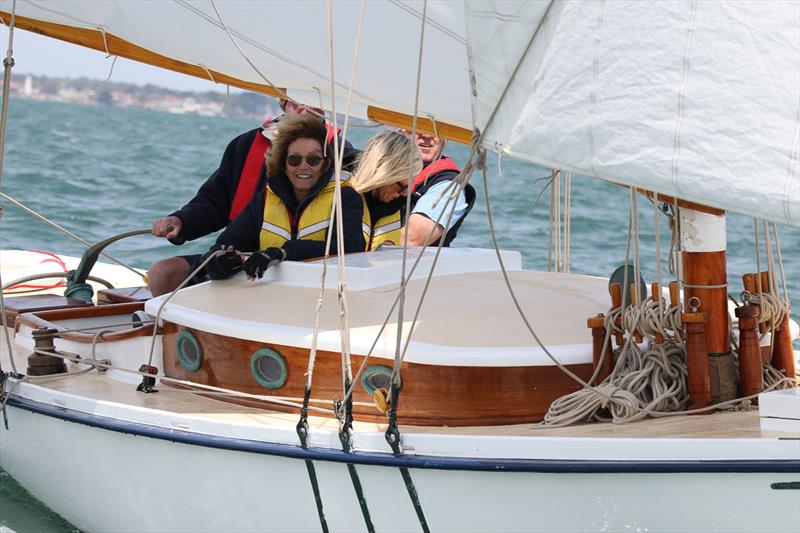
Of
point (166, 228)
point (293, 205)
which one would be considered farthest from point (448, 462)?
point (166, 228)

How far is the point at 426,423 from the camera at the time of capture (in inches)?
123

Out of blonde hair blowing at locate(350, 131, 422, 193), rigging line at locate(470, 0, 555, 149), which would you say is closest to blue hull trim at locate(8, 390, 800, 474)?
rigging line at locate(470, 0, 555, 149)

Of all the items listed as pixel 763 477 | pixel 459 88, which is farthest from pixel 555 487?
pixel 459 88

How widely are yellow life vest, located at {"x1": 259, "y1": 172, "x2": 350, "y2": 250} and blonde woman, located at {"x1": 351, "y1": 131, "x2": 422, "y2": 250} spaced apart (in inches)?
12.7

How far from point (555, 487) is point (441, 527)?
316 millimetres

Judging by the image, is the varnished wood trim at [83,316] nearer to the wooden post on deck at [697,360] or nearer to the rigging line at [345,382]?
the rigging line at [345,382]

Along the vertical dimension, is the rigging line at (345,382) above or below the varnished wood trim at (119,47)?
below

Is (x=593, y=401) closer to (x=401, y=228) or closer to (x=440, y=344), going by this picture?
(x=440, y=344)

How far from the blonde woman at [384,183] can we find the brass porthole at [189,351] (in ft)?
2.98

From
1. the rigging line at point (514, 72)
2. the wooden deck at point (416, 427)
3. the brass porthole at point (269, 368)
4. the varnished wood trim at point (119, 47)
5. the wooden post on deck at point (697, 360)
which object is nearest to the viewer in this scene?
the rigging line at point (514, 72)

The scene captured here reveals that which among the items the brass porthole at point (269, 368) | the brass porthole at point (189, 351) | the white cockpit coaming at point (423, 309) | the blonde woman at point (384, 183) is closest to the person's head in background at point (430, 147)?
the blonde woman at point (384, 183)

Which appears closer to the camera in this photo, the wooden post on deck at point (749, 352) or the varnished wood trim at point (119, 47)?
the wooden post on deck at point (749, 352)

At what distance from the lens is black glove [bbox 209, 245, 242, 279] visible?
12.5 ft

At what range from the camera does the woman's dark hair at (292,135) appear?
3.90m
